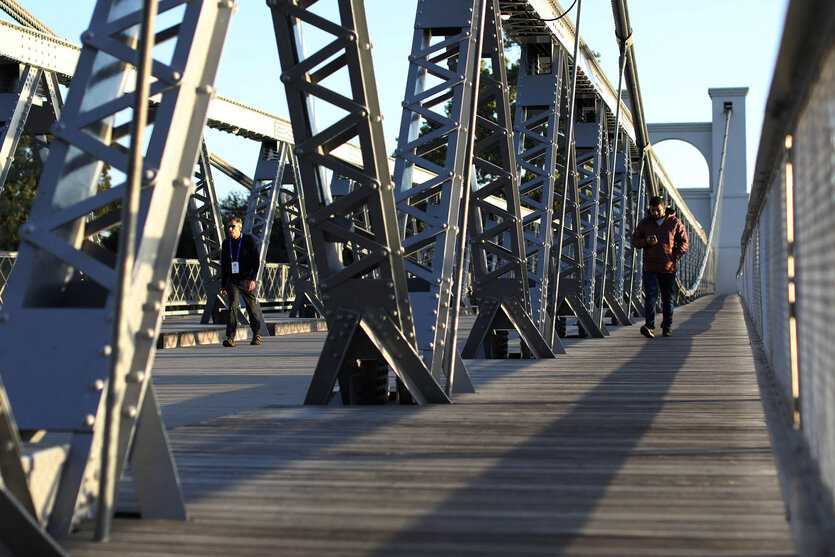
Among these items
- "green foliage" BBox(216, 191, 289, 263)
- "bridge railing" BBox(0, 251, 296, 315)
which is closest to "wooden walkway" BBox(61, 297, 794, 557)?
"bridge railing" BBox(0, 251, 296, 315)

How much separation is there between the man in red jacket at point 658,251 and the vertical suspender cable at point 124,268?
30.3 ft

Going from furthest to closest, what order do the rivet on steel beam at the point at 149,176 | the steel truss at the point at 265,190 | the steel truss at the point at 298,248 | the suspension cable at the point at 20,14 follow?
the steel truss at the point at 298,248 → the steel truss at the point at 265,190 → the suspension cable at the point at 20,14 → the rivet on steel beam at the point at 149,176

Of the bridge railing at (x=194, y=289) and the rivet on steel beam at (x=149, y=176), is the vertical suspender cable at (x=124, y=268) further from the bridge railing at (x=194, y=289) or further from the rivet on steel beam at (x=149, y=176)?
the bridge railing at (x=194, y=289)

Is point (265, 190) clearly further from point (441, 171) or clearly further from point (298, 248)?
point (441, 171)

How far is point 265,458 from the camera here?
12.0ft

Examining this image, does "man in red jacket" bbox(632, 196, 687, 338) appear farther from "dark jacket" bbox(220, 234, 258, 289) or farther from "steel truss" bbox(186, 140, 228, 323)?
"steel truss" bbox(186, 140, 228, 323)

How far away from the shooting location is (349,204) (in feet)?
16.3

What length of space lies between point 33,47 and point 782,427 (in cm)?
863

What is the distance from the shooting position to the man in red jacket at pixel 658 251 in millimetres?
11164

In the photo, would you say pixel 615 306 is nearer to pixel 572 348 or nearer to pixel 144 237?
pixel 572 348

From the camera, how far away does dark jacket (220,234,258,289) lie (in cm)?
1096

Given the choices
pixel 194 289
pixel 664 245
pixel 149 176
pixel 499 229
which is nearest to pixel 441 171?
pixel 499 229

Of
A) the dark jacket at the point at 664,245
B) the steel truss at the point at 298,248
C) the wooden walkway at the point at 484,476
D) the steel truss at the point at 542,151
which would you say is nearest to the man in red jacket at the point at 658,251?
the dark jacket at the point at 664,245

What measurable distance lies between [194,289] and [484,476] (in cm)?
1940
